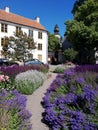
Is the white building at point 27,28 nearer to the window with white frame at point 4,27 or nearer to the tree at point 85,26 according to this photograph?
the window with white frame at point 4,27

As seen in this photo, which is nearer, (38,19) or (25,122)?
(25,122)

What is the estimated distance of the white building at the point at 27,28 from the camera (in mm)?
54906

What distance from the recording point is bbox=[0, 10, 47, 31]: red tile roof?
5597 cm

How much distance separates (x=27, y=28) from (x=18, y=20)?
243 centimetres

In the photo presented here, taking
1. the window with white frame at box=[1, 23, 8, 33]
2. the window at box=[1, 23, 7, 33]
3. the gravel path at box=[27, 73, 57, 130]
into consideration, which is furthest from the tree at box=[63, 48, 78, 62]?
the gravel path at box=[27, 73, 57, 130]

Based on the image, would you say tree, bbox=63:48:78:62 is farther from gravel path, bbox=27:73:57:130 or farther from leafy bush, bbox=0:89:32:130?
leafy bush, bbox=0:89:32:130

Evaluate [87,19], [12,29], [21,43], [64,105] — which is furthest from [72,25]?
[64,105]

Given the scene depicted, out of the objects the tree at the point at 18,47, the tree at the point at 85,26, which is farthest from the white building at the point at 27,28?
the tree at the point at 18,47

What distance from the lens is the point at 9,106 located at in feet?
26.0

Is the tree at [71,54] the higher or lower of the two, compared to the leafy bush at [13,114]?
higher

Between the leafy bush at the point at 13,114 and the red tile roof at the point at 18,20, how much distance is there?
47.2 meters

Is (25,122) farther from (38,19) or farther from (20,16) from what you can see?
(38,19)

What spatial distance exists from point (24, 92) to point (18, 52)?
25.2m

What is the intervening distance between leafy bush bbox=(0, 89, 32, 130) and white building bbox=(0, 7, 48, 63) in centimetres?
4298
